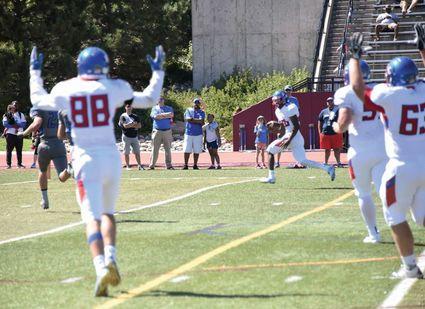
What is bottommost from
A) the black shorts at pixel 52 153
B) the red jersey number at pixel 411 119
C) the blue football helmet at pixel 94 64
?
the black shorts at pixel 52 153

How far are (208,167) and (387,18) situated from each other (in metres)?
11.9

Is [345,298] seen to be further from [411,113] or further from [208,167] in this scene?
[208,167]

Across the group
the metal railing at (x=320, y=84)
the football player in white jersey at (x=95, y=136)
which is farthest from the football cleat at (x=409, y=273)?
the metal railing at (x=320, y=84)

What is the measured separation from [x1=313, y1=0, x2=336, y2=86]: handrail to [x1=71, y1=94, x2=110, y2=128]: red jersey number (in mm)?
29944

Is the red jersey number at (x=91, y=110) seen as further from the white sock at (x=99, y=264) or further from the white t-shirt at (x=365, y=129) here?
the white t-shirt at (x=365, y=129)

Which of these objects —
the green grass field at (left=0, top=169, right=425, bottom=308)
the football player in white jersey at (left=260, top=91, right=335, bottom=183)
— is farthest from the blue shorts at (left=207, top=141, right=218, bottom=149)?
the green grass field at (left=0, top=169, right=425, bottom=308)

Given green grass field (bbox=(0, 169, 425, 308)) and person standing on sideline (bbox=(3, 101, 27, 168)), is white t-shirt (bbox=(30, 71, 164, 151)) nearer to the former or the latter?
green grass field (bbox=(0, 169, 425, 308))

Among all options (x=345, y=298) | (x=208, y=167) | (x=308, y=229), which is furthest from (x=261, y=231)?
(x=208, y=167)

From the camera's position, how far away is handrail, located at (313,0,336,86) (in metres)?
39.4

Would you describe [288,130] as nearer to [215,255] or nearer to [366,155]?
[366,155]

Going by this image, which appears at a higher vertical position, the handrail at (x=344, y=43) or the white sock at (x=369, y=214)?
the handrail at (x=344, y=43)

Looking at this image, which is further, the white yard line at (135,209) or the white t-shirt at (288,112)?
the white t-shirt at (288,112)

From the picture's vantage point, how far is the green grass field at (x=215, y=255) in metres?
8.76

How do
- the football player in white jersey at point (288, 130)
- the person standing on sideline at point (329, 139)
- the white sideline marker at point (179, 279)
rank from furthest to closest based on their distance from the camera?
the person standing on sideline at point (329, 139) < the football player in white jersey at point (288, 130) < the white sideline marker at point (179, 279)
